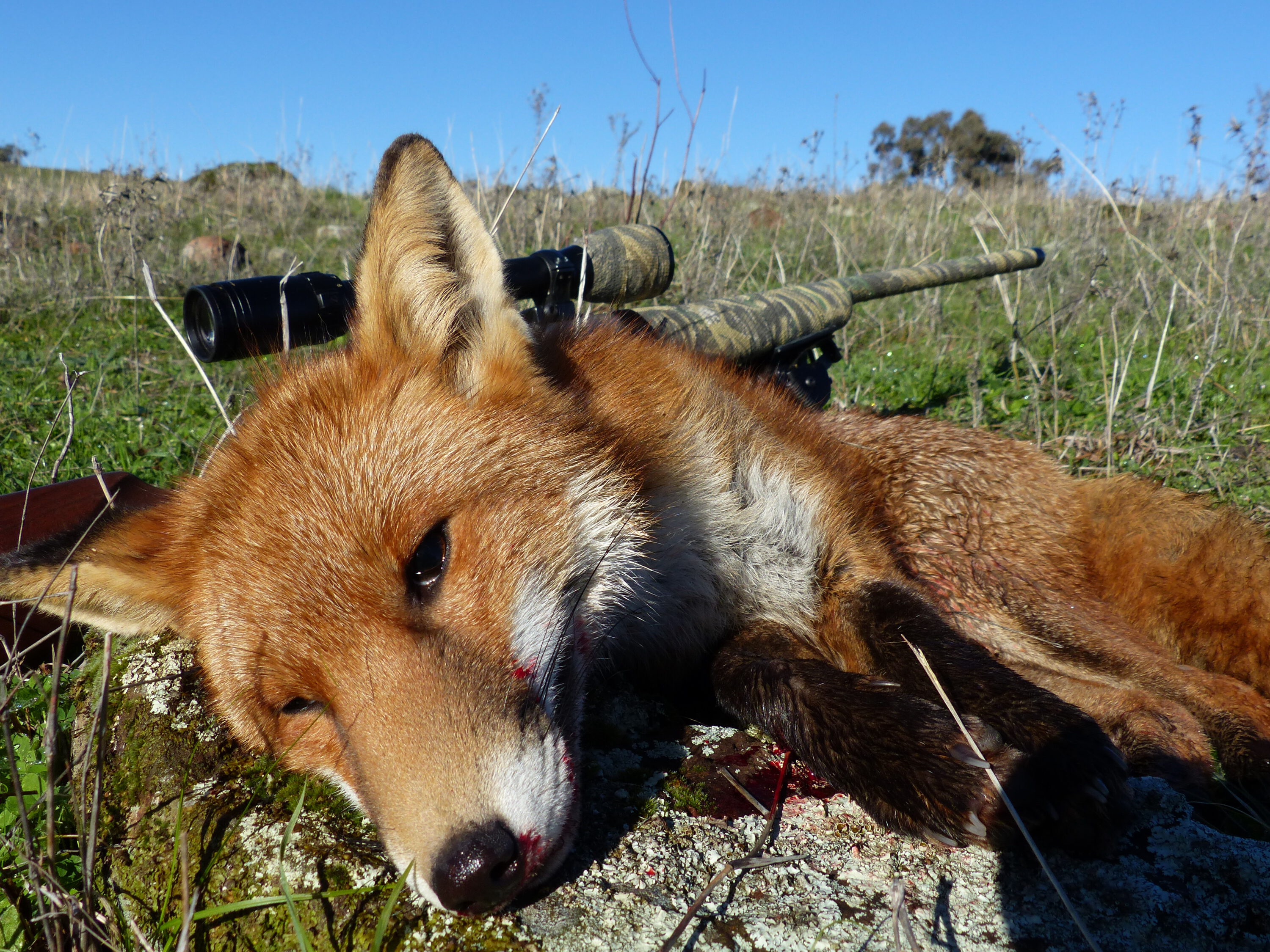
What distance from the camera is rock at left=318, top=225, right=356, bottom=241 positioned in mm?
10023

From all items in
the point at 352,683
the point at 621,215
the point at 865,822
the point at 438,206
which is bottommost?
the point at 865,822

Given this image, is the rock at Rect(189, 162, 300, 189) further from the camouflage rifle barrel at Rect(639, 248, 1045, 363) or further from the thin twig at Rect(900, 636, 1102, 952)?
the thin twig at Rect(900, 636, 1102, 952)

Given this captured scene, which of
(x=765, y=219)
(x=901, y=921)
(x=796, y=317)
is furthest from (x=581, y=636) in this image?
(x=765, y=219)

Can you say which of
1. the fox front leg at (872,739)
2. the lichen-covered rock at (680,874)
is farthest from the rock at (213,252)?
the fox front leg at (872,739)

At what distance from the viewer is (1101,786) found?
69.9 inches

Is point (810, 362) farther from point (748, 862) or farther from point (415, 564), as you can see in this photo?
point (748, 862)

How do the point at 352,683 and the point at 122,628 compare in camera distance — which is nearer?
the point at 352,683

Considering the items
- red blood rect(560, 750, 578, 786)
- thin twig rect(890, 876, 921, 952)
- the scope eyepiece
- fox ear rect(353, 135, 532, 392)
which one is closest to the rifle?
the scope eyepiece

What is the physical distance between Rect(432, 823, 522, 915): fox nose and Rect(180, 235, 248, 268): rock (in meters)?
8.00

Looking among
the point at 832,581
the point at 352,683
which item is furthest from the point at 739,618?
the point at 352,683

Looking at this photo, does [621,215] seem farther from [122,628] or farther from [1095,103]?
[122,628]

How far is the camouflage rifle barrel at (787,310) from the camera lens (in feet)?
13.4

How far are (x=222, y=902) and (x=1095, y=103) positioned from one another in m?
7.94

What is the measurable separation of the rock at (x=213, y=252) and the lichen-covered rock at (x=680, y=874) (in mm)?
7421
